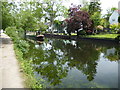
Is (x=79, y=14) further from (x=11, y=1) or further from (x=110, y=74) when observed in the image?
(x=110, y=74)

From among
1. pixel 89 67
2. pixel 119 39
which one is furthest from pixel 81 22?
pixel 89 67

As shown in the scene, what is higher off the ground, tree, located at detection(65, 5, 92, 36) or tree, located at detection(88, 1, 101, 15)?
tree, located at detection(88, 1, 101, 15)

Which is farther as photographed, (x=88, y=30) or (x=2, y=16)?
(x=88, y=30)

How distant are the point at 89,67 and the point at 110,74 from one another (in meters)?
1.93

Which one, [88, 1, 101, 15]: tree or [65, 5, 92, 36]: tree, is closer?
[65, 5, 92, 36]: tree

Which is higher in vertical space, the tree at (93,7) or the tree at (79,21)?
the tree at (93,7)

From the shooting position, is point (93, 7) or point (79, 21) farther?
point (93, 7)

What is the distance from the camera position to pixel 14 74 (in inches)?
276

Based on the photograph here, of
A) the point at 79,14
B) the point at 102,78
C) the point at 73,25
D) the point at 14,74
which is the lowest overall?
the point at 102,78

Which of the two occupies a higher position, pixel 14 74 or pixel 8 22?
pixel 8 22

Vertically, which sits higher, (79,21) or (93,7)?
(93,7)

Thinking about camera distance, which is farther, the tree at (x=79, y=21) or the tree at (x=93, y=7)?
the tree at (x=93, y=7)

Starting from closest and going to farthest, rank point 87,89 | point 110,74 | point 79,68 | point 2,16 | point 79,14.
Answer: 1. point 87,89
2. point 110,74
3. point 79,68
4. point 2,16
5. point 79,14

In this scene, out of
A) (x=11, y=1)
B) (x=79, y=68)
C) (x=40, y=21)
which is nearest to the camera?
(x=79, y=68)
